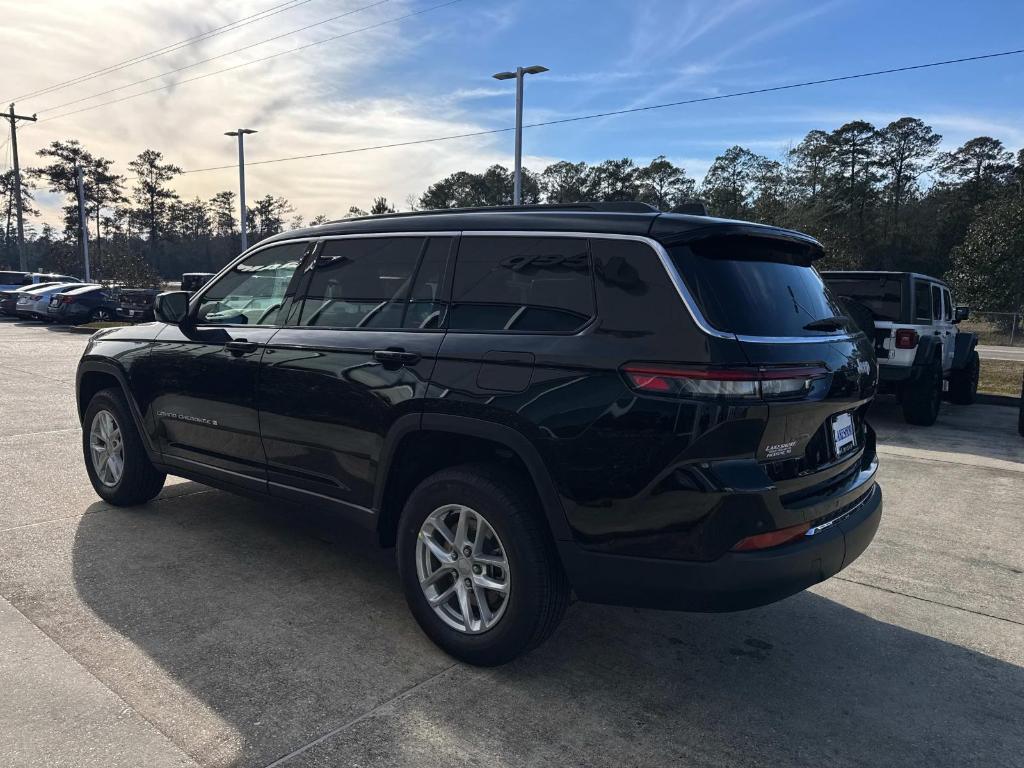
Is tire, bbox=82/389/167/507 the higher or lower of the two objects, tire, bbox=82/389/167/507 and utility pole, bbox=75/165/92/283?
the lower

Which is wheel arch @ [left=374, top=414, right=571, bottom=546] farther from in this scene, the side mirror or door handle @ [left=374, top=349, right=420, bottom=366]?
the side mirror

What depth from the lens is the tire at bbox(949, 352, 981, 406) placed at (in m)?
10.9

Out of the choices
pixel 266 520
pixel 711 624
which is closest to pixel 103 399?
pixel 266 520

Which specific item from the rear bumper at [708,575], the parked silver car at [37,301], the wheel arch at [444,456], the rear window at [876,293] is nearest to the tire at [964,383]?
the rear window at [876,293]

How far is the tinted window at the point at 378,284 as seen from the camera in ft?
11.0

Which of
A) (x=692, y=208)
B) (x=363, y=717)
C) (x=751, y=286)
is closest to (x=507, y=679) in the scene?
(x=363, y=717)

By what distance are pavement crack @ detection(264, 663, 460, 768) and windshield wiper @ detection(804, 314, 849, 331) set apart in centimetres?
201

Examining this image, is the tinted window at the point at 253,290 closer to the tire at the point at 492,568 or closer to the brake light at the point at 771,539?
the tire at the point at 492,568

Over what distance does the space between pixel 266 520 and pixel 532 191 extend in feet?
257

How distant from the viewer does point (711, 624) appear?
140 inches

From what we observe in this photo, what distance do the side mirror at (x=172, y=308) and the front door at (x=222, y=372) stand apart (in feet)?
0.21

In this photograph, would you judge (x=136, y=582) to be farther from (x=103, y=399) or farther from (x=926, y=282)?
(x=926, y=282)

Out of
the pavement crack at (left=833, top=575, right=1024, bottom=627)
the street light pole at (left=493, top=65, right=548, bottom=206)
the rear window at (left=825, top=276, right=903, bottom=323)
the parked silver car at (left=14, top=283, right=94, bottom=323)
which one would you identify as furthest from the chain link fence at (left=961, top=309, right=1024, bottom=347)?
the parked silver car at (left=14, top=283, right=94, bottom=323)

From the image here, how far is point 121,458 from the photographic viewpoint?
496cm
